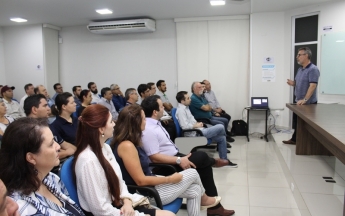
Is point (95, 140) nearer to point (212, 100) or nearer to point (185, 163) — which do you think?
point (185, 163)

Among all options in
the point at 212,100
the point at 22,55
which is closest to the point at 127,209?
the point at 212,100

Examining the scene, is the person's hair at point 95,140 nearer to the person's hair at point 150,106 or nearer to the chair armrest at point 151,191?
the chair armrest at point 151,191

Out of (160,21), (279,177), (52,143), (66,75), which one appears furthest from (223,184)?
(66,75)

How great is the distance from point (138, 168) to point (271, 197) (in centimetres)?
183

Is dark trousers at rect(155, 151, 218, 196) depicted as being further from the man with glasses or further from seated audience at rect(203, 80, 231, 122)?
seated audience at rect(203, 80, 231, 122)

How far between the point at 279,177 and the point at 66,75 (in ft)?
19.3

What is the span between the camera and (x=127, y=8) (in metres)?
5.32

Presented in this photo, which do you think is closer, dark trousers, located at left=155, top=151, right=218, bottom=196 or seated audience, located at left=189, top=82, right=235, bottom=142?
dark trousers, located at left=155, top=151, right=218, bottom=196

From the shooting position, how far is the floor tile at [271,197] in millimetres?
2818

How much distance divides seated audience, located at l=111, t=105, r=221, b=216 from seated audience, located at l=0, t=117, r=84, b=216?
0.63 metres

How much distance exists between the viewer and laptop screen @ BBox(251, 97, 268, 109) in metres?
5.80

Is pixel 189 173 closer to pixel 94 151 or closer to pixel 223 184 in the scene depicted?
pixel 94 151

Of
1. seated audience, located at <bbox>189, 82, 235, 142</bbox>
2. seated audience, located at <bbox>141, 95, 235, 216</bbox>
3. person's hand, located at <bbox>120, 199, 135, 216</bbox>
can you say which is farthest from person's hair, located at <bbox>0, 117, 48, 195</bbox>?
seated audience, located at <bbox>189, 82, 235, 142</bbox>

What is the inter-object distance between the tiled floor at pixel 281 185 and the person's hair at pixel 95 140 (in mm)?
1204
